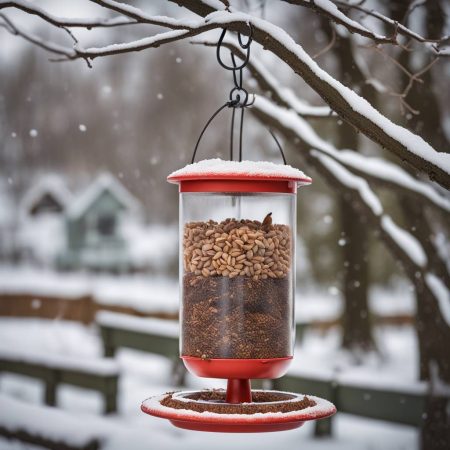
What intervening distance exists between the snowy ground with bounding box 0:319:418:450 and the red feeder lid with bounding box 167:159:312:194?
3806 mm

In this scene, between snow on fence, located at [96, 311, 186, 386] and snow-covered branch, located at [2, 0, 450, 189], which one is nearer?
snow-covered branch, located at [2, 0, 450, 189]

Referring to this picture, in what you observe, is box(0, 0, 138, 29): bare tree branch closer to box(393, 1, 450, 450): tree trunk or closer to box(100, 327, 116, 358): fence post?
box(393, 1, 450, 450): tree trunk

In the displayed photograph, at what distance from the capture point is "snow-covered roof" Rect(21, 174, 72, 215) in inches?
1155

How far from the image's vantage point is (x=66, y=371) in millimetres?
8242

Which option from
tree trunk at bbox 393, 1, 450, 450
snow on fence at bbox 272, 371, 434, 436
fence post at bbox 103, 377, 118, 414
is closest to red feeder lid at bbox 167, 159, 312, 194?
tree trunk at bbox 393, 1, 450, 450

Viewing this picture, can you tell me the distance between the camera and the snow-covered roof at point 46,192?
29328mm

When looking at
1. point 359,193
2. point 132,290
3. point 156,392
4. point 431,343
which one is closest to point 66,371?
point 156,392

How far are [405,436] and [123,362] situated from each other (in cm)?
718

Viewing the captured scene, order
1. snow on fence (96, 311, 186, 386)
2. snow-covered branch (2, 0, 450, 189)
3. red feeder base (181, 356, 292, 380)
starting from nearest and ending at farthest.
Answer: snow-covered branch (2, 0, 450, 189) → red feeder base (181, 356, 292, 380) → snow on fence (96, 311, 186, 386)

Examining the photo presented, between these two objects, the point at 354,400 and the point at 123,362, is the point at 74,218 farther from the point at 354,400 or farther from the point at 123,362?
the point at 354,400

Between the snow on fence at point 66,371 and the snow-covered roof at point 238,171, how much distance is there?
196 inches

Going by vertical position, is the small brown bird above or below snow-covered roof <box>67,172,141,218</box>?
below

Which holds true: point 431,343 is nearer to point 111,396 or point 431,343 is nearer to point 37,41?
point 111,396

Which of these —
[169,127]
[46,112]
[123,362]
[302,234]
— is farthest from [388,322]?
[46,112]
